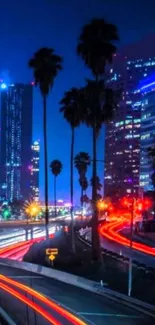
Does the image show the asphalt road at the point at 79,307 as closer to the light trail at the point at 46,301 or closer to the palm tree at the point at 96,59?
the light trail at the point at 46,301

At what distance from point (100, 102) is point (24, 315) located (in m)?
25.2

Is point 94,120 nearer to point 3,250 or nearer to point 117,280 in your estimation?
point 117,280

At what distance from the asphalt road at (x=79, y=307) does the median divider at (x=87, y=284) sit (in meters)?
0.50

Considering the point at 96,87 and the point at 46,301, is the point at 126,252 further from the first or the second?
the point at 46,301

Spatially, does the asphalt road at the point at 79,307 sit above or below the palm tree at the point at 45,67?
below

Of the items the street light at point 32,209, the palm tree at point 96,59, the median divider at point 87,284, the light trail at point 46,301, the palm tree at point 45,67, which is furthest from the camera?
the street light at point 32,209

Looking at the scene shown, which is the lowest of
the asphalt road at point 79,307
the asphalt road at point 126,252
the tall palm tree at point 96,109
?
the asphalt road at point 126,252

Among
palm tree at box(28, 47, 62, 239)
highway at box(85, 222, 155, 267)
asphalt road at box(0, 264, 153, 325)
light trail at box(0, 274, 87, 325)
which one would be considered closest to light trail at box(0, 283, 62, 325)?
asphalt road at box(0, 264, 153, 325)

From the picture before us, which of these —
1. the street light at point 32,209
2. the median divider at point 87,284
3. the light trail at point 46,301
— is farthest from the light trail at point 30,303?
the street light at point 32,209

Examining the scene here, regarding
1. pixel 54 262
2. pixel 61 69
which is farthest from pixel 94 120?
pixel 54 262

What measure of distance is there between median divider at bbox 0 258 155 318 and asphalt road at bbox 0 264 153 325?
499mm

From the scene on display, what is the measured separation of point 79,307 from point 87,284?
848 centimetres

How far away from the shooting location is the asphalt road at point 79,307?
30102 mm

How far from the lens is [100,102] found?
166 feet
